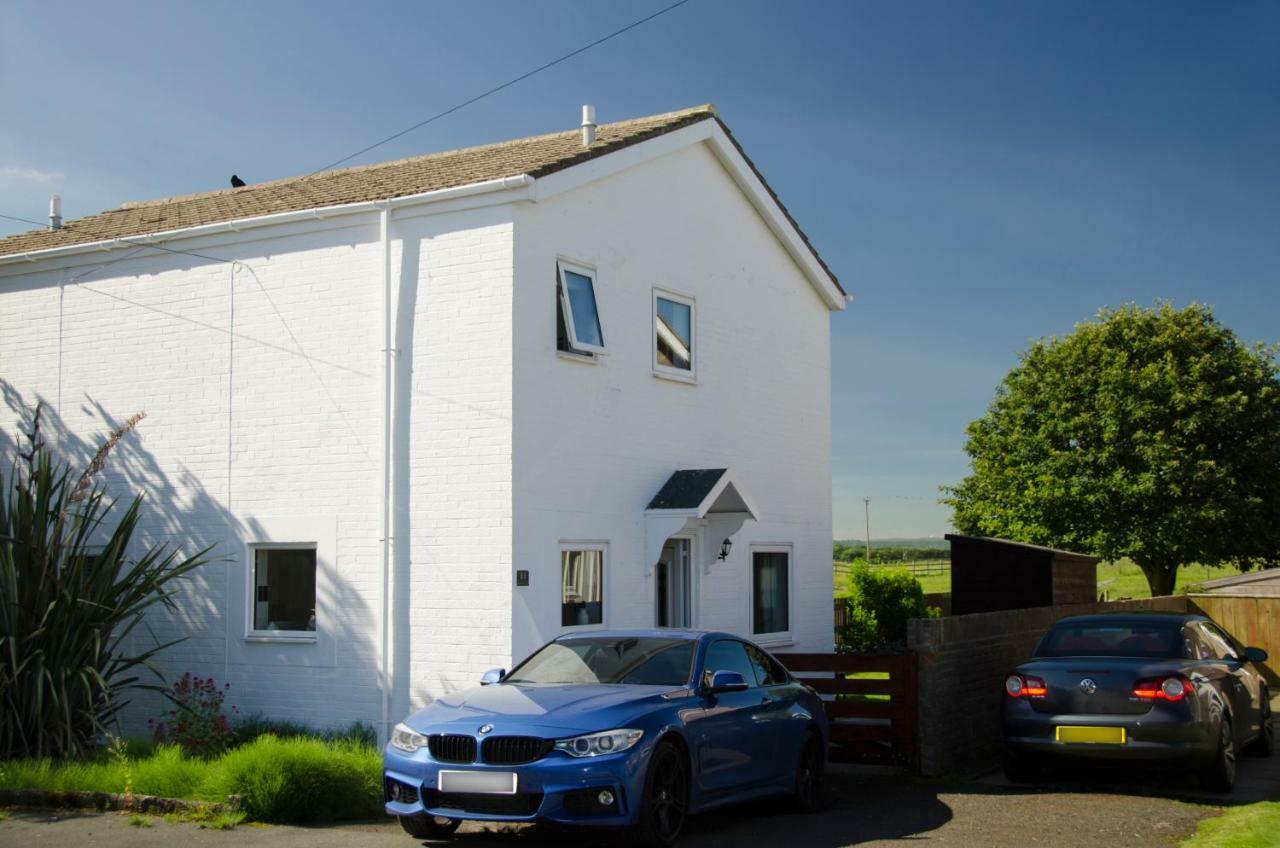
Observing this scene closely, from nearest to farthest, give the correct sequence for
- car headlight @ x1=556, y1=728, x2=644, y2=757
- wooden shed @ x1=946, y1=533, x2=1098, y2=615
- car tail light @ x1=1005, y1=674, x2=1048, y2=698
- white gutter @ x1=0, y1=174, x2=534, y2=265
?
car headlight @ x1=556, y1=728, x2=644, y2=757, car tail light @ x1=1005, y1=674, x2=1048, y2=698, white gutter @ x1=0, y1=174, x2=534, y2=265, wooden shed @ x1=946, y1=533, x2=1098, y2=615

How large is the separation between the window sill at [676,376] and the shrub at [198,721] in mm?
5844

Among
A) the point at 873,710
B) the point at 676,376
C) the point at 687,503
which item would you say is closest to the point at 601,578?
the point at 687,503

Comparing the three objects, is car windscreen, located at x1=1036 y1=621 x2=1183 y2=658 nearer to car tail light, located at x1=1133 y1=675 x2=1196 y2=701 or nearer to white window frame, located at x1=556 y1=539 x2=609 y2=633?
car tail light, located at x1=1133 y1=675 x2=1196 y2=701

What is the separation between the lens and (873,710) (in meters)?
12.4

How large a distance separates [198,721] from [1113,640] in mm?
8760

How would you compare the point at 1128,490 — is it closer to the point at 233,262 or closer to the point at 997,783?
the point at 997,783

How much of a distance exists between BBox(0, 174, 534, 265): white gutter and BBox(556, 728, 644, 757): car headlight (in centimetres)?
621

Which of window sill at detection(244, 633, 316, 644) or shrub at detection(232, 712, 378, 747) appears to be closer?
shrub at detection(232, 712, 378, 747)

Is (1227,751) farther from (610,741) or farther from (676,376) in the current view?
(676,376)

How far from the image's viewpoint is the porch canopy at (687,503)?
1437 centimetres

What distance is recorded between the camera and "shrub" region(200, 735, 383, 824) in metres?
9.82

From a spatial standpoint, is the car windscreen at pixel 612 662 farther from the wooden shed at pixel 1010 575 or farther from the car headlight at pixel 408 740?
the wooden shed at pixel 1010 575

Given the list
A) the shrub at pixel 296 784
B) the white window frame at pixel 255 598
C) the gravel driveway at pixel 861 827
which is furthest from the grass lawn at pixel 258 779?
the white window frame at pixel 255 598

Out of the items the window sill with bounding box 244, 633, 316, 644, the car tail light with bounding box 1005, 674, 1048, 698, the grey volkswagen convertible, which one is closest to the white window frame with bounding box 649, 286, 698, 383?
the window sill with bounding box 244, 633, 316, 644
